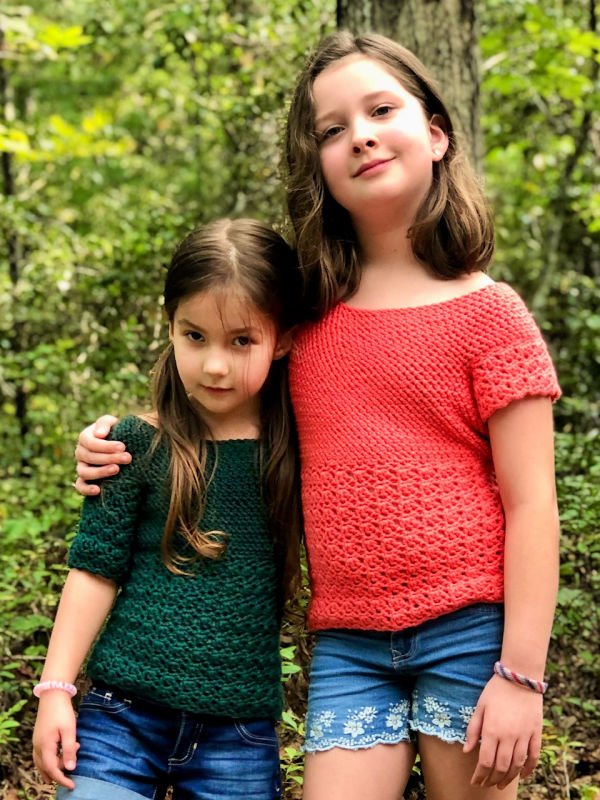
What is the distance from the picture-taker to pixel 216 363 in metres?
2.05

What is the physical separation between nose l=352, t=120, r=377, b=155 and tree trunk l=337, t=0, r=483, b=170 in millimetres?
1702

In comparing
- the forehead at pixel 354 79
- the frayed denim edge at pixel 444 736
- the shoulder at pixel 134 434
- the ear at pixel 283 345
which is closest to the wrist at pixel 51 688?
the shoulder at pixel 134 434

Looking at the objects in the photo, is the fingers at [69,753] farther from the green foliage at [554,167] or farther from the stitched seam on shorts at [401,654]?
the green foliage at [554,167]

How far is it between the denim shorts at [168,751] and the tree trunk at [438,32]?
250cm

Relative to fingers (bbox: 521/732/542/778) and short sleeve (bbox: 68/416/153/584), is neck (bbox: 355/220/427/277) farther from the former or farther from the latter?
fingers (bbox: 521/732/542/778)

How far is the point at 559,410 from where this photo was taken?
589 centimetres

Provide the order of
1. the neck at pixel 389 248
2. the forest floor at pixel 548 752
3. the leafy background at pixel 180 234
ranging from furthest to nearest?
1. the leafy background at pixel 180 234
2. the forest floor at pixel 548 752
3. the neck at pixel 389 248

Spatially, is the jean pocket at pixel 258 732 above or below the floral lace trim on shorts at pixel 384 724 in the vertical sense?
below

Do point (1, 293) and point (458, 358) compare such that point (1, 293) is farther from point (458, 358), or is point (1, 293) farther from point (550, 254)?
point (458, 358)

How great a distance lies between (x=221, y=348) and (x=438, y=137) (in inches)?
28.1

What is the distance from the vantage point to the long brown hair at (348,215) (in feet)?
6.98

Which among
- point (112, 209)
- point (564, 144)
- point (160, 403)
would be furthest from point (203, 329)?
point (112, 209)

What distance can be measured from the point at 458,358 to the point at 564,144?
Result: 5715 millimetres

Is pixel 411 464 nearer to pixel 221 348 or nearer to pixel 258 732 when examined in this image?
pixel 221 348
